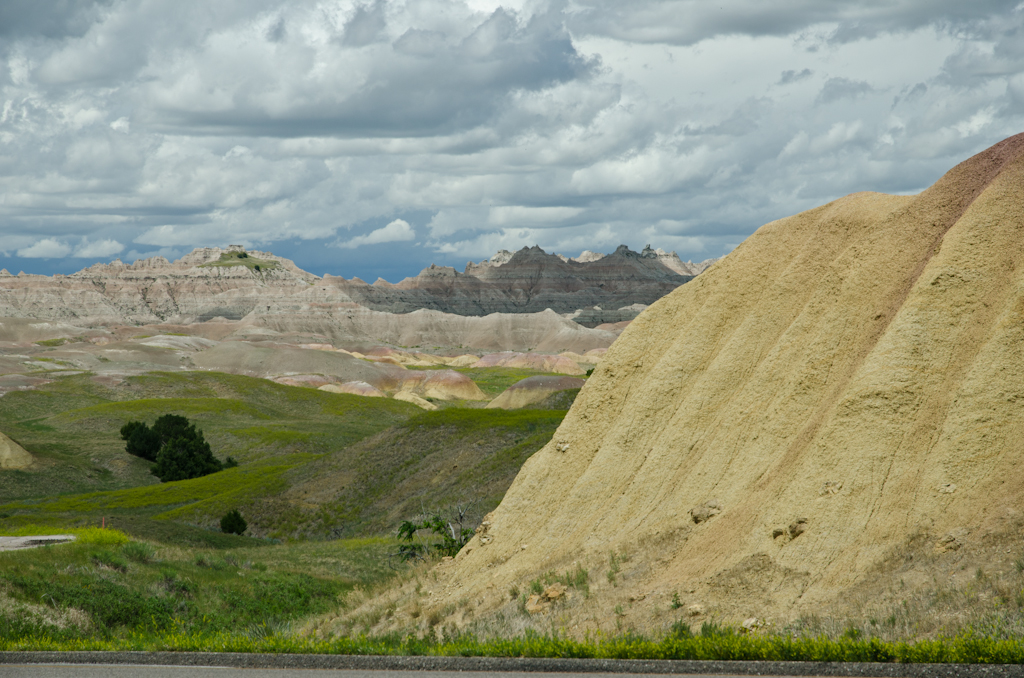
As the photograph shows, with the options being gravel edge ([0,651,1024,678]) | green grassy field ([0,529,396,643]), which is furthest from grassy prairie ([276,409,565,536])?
gravel edge ([0,651,1024,678])

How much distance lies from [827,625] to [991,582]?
2379 millimetres

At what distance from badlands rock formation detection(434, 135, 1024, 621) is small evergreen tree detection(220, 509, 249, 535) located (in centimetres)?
3105

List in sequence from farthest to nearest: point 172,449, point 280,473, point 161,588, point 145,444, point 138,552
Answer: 1. point 145,444
2. point 172,449
3. point 280,473
4. point 138,552
5. point 161,588

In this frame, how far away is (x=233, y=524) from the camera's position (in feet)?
163

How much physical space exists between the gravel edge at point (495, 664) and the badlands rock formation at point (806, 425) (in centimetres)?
288

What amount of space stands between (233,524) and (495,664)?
41.6 metres

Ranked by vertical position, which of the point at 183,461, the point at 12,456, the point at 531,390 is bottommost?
the point at 183,461

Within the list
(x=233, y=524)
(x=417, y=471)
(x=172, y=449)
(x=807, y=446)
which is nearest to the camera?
(x=807, y=446)

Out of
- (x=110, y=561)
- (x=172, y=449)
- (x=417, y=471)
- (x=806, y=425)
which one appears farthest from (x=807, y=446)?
(x=172, y=449)

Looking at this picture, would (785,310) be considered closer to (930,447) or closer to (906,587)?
(930,447)

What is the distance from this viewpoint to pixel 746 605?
46.2 ft

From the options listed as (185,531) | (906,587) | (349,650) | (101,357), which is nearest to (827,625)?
(906,587)

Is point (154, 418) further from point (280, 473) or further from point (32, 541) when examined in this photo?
point (32, 541)

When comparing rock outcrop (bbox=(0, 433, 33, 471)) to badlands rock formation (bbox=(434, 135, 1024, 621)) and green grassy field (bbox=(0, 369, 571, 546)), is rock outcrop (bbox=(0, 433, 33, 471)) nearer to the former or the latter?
green grassy field (bbox=(0, 369, 571, 546))
